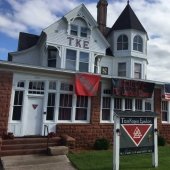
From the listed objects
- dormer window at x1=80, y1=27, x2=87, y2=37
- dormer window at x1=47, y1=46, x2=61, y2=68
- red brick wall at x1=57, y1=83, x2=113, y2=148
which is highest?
dormer window at x1=80, y1=27, x2=87, y2=37

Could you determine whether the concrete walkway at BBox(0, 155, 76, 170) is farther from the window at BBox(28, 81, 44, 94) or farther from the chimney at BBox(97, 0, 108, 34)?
the chimney at BBox(97, 0, 108, 34)

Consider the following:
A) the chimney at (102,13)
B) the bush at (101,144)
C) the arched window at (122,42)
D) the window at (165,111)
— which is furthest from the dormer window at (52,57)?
the window at (165,111)

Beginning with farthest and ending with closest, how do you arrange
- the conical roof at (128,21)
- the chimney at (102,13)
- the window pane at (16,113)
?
the chimney at (102,13), the conical roof at (128,21), the window pane at (16,113)

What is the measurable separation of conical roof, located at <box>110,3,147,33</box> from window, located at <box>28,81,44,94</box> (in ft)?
40.1

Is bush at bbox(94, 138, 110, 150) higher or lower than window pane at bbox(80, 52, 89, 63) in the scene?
lower

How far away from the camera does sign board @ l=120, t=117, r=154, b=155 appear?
9328 mm

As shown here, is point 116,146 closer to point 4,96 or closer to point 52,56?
point 4,96

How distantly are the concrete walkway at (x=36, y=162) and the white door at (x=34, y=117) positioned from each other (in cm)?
258

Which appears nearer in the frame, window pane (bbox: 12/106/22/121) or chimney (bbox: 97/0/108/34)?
window pane (bbox: 12/106/22/121)

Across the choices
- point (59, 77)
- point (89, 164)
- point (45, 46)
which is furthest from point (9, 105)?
point (45, 46)

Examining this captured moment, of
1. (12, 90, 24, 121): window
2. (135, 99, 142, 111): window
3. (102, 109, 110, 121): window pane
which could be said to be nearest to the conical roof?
(135, 99, 142, 111): window

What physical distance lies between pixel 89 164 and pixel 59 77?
5.79 metres

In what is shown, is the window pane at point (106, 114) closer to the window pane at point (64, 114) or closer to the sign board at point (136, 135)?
the window pane at point (64, 114)

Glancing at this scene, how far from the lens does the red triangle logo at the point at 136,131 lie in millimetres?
9461
